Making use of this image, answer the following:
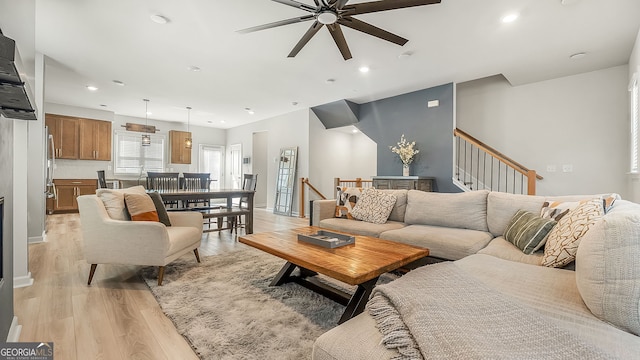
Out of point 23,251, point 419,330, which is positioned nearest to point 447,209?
point 419,330

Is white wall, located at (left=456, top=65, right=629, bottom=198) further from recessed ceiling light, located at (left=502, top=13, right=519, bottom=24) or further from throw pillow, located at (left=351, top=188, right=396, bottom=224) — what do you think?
throw pillow, located at (left=351, top=188, right=396, bottom=224)

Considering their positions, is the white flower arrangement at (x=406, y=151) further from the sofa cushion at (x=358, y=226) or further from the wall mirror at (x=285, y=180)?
the wall mirror at (x=285, y=180)

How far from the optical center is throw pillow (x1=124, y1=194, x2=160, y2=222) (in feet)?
8.75

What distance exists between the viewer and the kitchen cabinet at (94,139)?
696 cm

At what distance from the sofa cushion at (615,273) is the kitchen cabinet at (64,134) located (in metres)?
9.30

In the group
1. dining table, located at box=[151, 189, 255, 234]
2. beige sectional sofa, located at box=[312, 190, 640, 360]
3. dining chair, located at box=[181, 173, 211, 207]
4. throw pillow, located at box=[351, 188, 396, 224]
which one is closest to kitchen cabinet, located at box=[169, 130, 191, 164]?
dining chair, located at box=[181, 173, 211, 207]

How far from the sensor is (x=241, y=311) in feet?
6.55

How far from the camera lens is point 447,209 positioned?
117 inches

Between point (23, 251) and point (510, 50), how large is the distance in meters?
5.89

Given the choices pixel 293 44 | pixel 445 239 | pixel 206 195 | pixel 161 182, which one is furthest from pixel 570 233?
pixel 161 182

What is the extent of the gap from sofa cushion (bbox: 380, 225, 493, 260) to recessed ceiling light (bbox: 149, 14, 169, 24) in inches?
129

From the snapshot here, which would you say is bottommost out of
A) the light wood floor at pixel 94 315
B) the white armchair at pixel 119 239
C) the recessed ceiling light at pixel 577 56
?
the light wood floor at pixel 94 315

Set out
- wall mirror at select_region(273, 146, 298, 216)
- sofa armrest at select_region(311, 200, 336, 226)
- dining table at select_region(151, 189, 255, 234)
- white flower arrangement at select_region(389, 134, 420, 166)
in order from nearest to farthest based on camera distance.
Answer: sofa armrest at select_region(311, 200, 336, 226) → dining table at select_region(151, 189, 255, 234) → white flower arrangement at select_region(389, 134, 420, 166) → wall mirror at select_region(273, 146, 298, 216)

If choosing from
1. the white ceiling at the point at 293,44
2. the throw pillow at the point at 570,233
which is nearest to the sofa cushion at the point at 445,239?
the throw pillow at the point at 570,233
